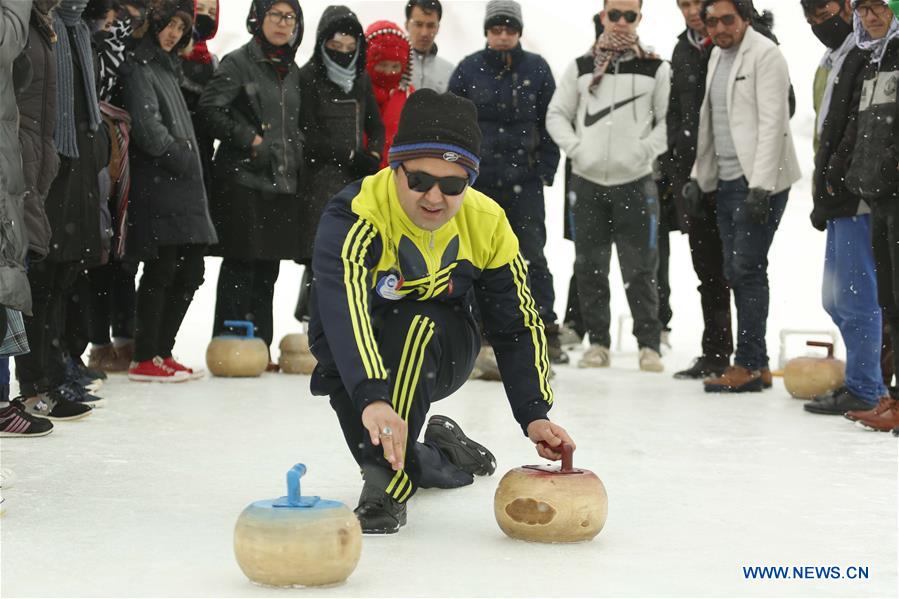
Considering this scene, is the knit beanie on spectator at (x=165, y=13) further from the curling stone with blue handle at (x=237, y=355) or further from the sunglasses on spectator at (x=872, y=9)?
the sunglasses on spectator at (x=872, y=9)

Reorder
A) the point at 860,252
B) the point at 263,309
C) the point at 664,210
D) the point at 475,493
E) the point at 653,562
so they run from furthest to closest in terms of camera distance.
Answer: the point at 664,210 < the point at 263,309 < the point at 860,252 < the point at 475,493 < the point at 653,562

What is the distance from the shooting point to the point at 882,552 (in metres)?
2.73

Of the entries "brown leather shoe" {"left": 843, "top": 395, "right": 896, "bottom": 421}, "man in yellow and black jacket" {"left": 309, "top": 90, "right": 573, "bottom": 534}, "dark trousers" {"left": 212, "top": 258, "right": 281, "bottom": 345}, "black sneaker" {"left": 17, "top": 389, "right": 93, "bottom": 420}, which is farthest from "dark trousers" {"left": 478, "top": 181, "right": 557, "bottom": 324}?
"man in yellow and black jacket" {"left": 309, "top": 90, "right": 573, "bottom": 534}

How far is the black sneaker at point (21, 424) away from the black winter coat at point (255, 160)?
2403 mm

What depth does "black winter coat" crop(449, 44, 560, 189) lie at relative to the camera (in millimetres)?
6922

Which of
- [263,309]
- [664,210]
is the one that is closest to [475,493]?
[263,309]

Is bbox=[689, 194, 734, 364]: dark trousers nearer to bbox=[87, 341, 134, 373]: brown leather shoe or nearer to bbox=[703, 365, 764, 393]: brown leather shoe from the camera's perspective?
bbox=[703, 365, 764, 393]: brown leather shoe

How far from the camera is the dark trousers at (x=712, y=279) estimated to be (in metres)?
6.41

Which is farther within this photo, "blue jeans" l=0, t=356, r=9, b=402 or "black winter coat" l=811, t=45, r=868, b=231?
"black winter coat" l=811, t=45, r=868, b=231

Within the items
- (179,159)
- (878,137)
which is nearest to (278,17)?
(179,159)

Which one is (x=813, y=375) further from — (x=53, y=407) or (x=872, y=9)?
(x=53, y=407)

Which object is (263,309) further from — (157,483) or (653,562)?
(653,562)

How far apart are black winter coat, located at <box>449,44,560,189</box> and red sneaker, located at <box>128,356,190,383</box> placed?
202 centimetres

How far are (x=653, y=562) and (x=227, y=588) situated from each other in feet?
2.87
